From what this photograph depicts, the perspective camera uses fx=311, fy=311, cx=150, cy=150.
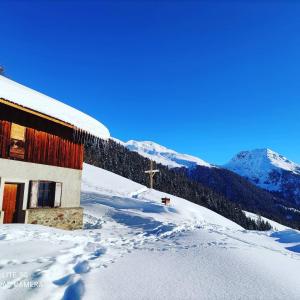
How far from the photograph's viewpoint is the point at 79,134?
16.8 metres

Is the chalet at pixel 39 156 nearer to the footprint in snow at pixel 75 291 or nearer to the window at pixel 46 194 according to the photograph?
the window at pixel 46 194

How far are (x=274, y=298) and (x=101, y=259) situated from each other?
13.0 ft

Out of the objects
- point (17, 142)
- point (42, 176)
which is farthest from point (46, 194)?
point (17, 142)

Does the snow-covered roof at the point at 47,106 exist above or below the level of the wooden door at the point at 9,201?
above

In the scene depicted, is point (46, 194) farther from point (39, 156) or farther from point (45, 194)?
point (39, 156)

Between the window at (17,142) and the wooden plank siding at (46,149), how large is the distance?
0.59ft

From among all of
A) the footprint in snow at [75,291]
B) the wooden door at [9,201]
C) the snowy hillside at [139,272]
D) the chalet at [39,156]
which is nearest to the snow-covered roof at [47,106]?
the chalet at [39,156]

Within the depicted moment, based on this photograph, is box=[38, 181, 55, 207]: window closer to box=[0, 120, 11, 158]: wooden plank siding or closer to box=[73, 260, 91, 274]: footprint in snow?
box=[0, 120, 11, 158]: wooden plank siding

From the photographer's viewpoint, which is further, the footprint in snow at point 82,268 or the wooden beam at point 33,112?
the wooden beam at point 33,112

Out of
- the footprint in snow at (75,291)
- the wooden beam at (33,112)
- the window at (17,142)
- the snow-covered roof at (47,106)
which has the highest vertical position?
the snow-covered roof at (47,106)

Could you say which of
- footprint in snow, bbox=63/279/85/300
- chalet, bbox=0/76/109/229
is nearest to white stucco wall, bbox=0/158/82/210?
chalet, bbox=0/76/109/229

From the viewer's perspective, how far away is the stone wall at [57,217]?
14.2 metres

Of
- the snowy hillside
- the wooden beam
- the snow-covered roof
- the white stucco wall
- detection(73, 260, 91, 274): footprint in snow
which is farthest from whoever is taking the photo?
the white stucco wall

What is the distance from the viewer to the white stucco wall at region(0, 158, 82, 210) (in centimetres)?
1314
